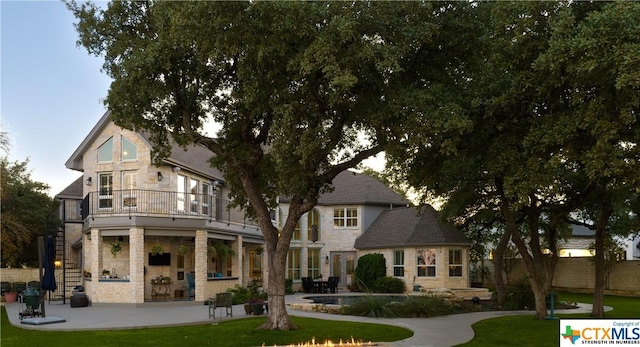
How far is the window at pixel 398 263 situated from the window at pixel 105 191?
16214 mm

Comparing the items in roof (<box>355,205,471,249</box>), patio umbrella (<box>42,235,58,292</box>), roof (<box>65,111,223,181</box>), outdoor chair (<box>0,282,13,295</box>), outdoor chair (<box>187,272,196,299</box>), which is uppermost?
roof (<box>65,111,223,181</box>)

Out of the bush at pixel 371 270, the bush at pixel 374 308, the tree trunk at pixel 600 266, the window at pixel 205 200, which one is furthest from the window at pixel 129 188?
the tree trunk at pixel 600 266

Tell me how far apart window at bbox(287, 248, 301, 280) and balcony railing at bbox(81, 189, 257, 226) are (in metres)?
10.2

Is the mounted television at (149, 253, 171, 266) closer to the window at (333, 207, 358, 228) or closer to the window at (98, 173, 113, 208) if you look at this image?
the window at (98, 173, 113, 208)

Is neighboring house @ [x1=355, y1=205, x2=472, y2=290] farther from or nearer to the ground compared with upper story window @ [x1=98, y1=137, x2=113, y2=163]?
nearer to the ground

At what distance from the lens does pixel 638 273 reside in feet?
121

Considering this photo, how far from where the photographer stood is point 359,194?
1647 inches

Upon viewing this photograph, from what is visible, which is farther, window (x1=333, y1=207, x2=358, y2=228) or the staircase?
window (x1=333, y1=207, x2=358, y2=228)

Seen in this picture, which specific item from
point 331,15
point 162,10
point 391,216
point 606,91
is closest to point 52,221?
point 391,216

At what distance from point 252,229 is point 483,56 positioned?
1978 cm

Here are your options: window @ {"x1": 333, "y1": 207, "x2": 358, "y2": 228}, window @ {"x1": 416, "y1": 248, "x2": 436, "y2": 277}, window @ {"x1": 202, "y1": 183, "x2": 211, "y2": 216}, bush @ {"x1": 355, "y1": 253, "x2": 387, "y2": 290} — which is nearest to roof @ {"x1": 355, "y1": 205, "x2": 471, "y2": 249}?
window @ {"x1": 416, "y1": 248, "x2": 436, "y2": 277}

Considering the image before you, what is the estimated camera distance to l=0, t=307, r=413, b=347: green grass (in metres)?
15.8

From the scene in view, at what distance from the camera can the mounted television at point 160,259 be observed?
29.1 metres

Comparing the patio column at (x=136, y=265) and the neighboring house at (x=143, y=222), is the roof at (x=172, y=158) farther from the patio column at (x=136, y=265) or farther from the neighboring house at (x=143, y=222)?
the patio column at (x=136, y=265)
